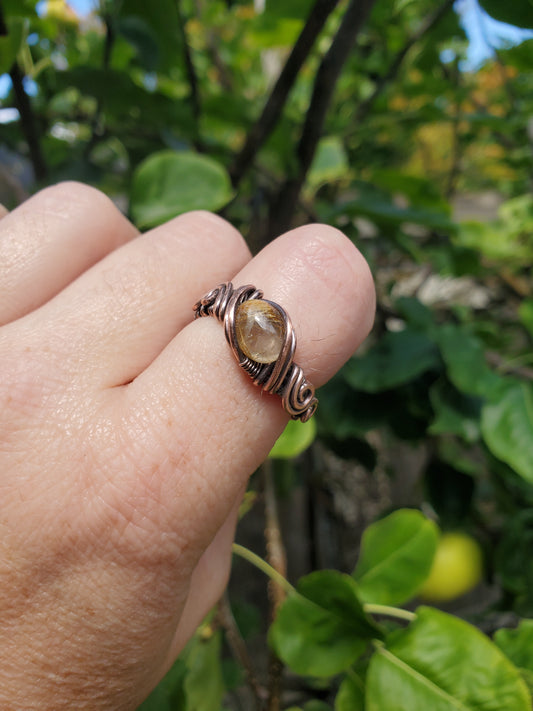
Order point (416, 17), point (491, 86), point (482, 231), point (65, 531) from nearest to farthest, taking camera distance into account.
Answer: point (65, 531) < point (482, 231) < point (416, 17) < point (491, 86)

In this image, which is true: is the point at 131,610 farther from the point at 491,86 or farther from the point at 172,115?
the point at 491,86

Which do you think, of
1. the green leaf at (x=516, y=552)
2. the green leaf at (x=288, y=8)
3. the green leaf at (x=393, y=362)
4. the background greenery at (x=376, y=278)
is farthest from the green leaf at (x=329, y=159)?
the green leaf at (x=516, y=552)

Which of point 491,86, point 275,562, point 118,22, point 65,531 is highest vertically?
point 118,22

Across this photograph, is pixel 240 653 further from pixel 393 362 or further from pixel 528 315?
pixel 528 315

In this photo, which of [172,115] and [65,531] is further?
[172,115]

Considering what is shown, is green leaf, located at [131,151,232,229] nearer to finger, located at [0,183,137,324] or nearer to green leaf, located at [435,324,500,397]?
finger, located at [0,183,137,324]

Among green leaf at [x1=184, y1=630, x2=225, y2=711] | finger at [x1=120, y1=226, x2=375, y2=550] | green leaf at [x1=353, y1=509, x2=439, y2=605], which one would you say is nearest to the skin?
finger at [x1=120, y1=226, x2=375, y2=550]

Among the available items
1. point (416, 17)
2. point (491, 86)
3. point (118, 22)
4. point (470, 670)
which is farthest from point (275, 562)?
point (491, 86)
